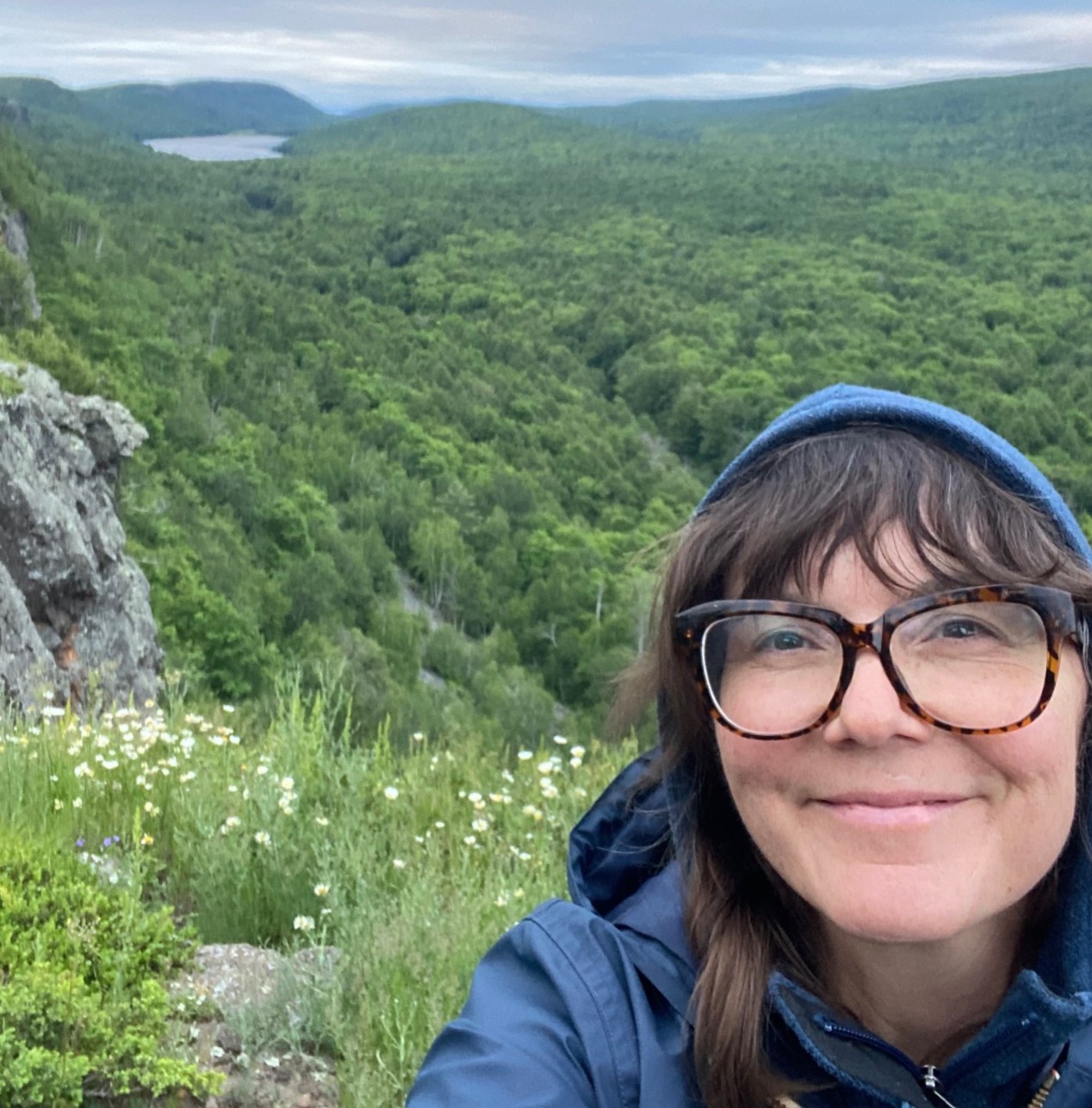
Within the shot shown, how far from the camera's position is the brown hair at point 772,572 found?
3.58 feet

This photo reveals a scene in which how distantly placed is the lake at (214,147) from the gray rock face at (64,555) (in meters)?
73.9

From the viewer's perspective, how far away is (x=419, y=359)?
62594 millimetres

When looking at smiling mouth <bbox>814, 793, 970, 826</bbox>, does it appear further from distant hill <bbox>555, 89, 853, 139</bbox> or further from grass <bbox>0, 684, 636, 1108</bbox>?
distant hill <bbox>555, 89, 853, 139</bbox>

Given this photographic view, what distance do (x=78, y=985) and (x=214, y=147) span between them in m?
85.7

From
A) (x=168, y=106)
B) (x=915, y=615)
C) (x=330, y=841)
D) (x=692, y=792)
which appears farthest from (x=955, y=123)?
(x=915, y=615)

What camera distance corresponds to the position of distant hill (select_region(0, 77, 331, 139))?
2638 inches

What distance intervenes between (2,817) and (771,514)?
2089 millimetres

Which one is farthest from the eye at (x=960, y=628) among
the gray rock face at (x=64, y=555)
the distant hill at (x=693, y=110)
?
the distant hill at (x=693, y=110)

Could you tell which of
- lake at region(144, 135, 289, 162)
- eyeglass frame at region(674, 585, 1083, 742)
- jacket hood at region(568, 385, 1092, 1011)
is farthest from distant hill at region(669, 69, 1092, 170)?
eyeglass frame at region(674, 585, 1083, 742)

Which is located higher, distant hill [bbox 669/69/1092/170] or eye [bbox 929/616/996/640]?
distant hill [bbox 669/69/1092/170]

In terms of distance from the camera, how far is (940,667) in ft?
3.40

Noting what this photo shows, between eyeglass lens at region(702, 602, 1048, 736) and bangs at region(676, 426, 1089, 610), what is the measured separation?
51 millimetres

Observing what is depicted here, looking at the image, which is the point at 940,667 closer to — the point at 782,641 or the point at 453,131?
the point at 782,641

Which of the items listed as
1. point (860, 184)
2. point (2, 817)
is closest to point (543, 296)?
point (860, 184)
